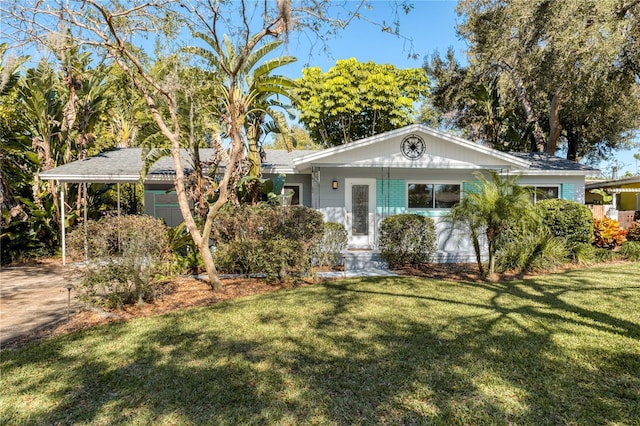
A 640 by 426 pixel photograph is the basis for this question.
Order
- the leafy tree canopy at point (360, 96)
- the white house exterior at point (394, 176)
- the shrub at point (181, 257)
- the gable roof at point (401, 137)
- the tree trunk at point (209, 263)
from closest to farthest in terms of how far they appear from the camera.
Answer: the tree trunk at point (209, 263), the shrub at point (181, 257), the gable roof at point (401, 137), the white house exterior at point (394, 176), the leafy tree canopy at point (360, 96)

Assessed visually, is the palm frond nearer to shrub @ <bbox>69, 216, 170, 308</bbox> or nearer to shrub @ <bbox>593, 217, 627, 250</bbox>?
shrub @ <bbox>69, 216, 170, 308</bbox>

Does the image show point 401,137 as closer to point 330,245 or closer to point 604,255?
point 330,245

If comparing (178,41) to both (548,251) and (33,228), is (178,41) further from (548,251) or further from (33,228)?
(548,251)

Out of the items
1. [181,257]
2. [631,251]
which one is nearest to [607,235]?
[631,251]

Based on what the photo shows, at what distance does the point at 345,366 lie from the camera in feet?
13.1

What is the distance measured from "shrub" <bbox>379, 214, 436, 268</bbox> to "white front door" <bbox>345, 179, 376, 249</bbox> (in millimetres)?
1652

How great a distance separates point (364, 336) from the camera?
16.0 ft

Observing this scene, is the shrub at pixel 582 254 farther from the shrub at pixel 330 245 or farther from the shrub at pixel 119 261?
the shrub at pixel 119 261

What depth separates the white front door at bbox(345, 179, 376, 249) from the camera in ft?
39.1

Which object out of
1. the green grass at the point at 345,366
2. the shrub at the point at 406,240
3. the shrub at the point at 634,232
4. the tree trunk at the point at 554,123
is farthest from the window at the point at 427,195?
the tree trunk at the point at 554,123

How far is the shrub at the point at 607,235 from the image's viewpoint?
1142cm

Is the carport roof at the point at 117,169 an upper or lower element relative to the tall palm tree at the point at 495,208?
upper

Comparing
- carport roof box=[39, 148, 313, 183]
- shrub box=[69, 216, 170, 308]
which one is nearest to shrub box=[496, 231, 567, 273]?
carport roof box=[39, 148, 313, 183]

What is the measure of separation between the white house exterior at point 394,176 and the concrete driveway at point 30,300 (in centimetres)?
313
